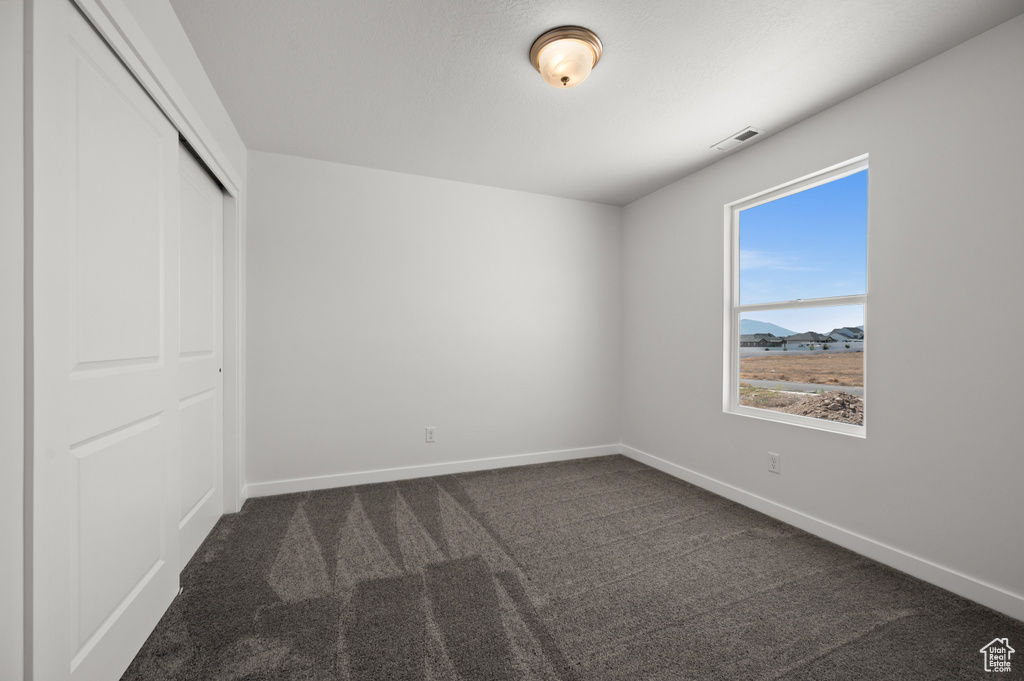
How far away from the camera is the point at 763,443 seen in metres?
2.89

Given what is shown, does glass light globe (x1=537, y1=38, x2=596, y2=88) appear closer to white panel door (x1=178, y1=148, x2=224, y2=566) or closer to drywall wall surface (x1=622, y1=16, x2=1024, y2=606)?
drywall wall surface (x1=622, y1=16, x2=1024, y2=606)

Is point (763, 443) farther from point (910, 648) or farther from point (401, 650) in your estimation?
point (401, 650)

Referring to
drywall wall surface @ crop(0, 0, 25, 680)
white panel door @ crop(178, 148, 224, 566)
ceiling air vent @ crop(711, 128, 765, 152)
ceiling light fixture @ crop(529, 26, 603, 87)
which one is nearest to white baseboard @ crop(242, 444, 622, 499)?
white panel door @ crop(178, 148, 224, 566)

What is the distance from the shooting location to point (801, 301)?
279cm

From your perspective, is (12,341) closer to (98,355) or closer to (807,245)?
(98,355)

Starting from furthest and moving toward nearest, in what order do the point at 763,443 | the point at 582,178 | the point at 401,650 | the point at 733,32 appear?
the point at 582,178 < the point at 763,443 < the point at 733,32 < the point at 401,650

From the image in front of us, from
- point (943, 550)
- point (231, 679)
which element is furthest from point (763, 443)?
point (231, 679)

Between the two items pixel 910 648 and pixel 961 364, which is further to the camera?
pixel 961 364

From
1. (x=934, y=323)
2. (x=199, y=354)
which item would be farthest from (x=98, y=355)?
(x=934, y=323)

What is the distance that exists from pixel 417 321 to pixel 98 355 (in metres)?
2.34

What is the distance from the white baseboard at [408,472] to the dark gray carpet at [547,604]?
30 cm

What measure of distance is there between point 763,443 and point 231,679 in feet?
10.0

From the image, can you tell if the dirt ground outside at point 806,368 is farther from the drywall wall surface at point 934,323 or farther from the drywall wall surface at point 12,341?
the drywall wall surface at point 12,341

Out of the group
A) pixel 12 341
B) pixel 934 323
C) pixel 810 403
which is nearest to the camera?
pixel 12 341
